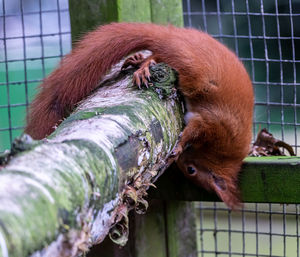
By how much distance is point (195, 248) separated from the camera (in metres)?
2.12

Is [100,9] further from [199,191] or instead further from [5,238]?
[5,238]

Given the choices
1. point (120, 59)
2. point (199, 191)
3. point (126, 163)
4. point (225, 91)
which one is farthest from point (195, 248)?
point (126, 163)

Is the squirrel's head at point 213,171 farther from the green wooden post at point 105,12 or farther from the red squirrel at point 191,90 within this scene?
the green wooden post at point 105,12

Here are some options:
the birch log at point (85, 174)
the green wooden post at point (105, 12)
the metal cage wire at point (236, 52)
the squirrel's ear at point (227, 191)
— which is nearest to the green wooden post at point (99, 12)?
the green wooden post at point (105, 12)

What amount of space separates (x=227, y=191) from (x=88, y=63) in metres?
0.63

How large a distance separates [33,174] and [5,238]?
0.13m

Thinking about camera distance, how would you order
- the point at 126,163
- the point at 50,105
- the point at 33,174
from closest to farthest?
the point at 33,174, the point at 126,163, the point at 50,105

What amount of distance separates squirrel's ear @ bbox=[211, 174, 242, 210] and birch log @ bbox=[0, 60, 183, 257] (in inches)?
14.4

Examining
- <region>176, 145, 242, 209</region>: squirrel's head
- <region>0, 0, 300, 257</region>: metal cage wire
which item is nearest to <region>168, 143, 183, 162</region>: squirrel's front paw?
<region>176, 145, 242, 209</region>: squirrel's head

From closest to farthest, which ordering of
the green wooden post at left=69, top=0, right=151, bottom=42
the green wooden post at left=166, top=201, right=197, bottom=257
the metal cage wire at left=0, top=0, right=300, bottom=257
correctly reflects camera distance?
1. the green wooden post at left=69, top=0, right=151, bottom=42
2. the green wooden post at left=166, top=201, right=197, bottom=257
3. the metal cage wire at left=0, top=0, right=300, bottom=257

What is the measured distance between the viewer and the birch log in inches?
26.8

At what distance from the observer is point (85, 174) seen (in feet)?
2.77

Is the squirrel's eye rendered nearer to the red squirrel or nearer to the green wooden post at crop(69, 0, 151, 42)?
the red squirrel

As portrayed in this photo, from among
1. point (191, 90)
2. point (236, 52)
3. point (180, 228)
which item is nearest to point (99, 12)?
point (191, 90)
